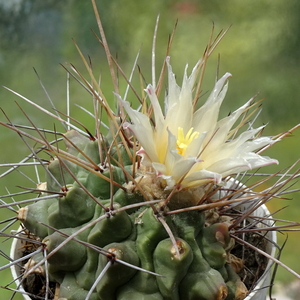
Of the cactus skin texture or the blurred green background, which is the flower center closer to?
the cactus skin texture

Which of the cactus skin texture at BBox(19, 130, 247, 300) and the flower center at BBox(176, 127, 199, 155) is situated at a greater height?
the flower center at BBox(176, 127, 199, 155)

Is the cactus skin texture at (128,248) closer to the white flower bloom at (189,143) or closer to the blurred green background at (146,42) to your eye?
the white flower bloom at (189,143)

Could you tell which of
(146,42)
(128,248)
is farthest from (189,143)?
(146,42)

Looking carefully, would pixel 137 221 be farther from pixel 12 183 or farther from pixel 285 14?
pixel 285 14

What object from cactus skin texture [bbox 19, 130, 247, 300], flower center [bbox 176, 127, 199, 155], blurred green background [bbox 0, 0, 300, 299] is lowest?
cactus skin texture [bbox 19, 130, 247, 300]

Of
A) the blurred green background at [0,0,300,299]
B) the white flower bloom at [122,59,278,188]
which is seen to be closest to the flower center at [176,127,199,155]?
the white flower bloom at [122,59,278,188]

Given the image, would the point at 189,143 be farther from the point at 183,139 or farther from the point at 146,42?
the point at 146,42
